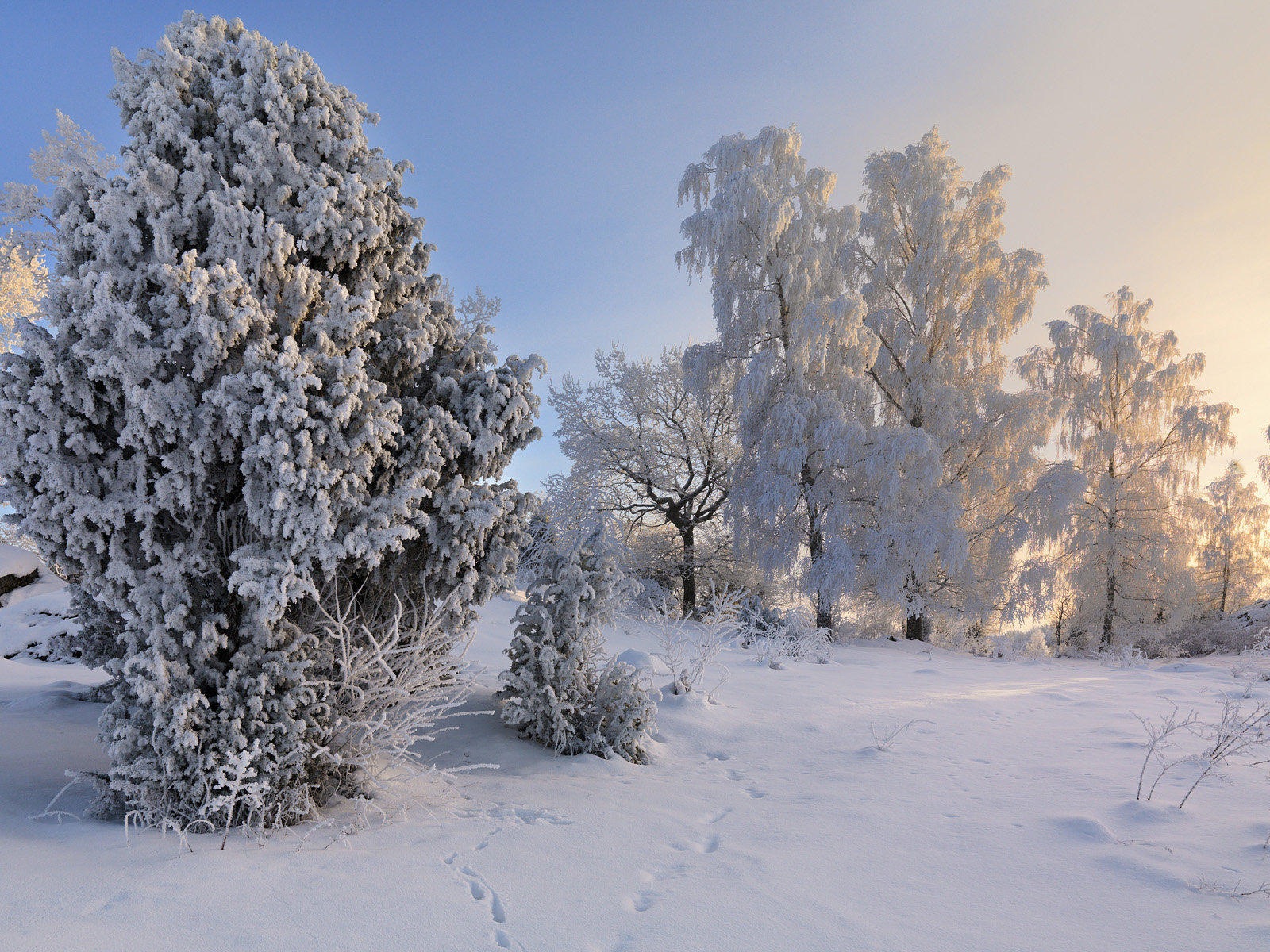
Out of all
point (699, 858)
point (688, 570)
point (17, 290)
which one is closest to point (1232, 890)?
point (699, 858)

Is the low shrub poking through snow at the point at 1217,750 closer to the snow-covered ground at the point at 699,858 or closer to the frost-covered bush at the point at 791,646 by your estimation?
the snow-covered ground at the point at 699,858

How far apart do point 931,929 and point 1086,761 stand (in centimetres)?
284

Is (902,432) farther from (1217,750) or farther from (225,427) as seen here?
(225,427)

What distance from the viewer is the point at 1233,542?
15688 millimetres

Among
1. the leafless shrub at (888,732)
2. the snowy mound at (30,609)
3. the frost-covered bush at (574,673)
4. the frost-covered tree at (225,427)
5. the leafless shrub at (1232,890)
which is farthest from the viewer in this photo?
the snowy mound at (30,609)

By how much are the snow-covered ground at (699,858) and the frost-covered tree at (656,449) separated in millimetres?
10261

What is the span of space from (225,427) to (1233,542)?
20187 mm

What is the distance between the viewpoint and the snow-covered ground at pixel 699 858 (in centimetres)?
226

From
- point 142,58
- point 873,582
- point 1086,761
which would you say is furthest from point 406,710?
point 873,582

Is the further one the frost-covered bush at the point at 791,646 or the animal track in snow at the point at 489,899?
the frost-covered bush at the point at 791,646

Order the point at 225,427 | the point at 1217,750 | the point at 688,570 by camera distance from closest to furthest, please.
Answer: the point at 225,427 < the point at 1217,750 < the point at 688,570

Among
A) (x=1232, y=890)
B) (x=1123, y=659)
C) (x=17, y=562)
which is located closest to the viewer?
(x=1232, y=890)

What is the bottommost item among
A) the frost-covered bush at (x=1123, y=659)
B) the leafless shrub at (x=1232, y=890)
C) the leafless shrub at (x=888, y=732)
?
the leafless shrub at (x=888, y=732)

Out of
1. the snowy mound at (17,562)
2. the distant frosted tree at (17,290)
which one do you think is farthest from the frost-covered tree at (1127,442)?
the distant frosted tree at (17,290)
